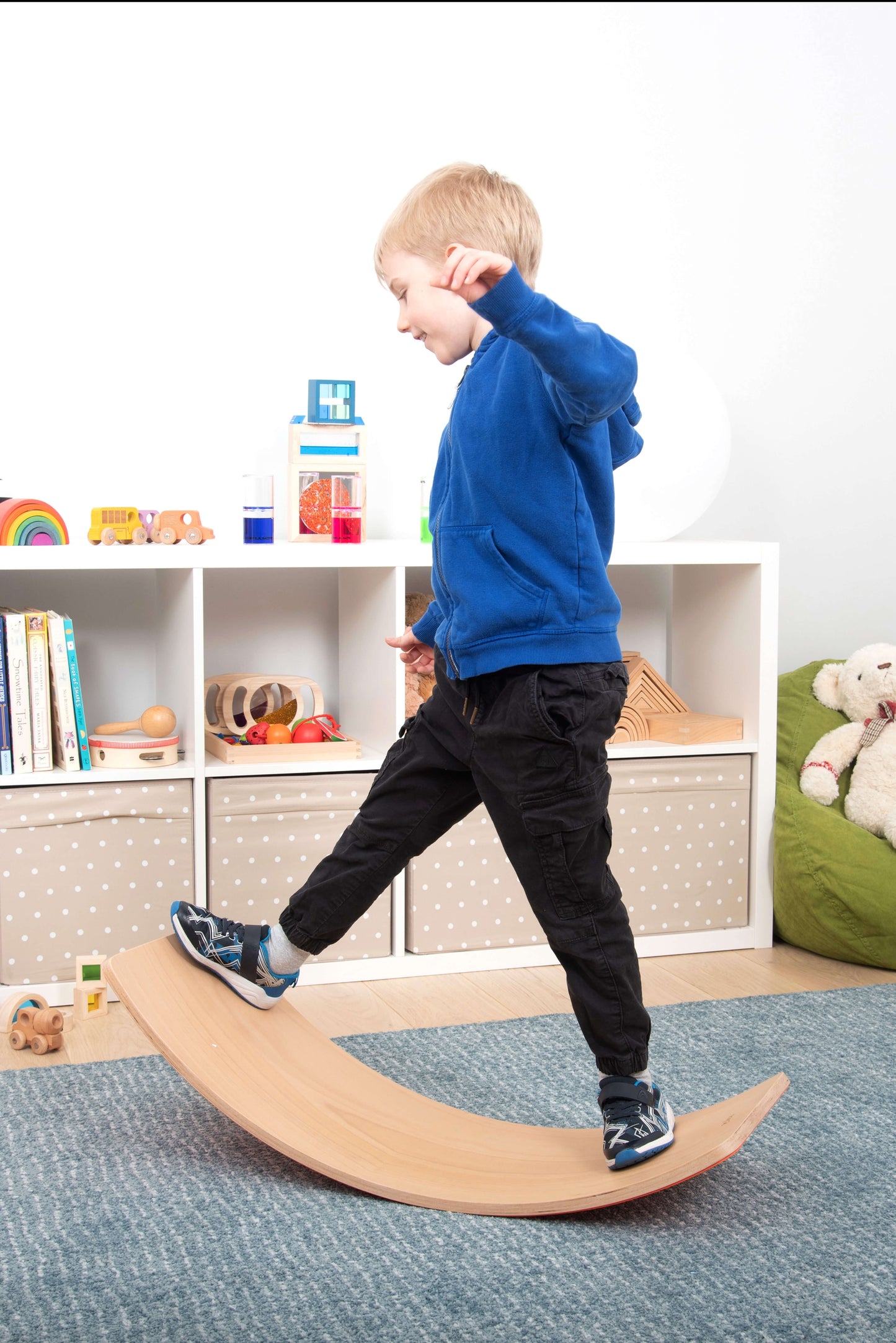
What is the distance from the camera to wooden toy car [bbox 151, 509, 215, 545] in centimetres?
189

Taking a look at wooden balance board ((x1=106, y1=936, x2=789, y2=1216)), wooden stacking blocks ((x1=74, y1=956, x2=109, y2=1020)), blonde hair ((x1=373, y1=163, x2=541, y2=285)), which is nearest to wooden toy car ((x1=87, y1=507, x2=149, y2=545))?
wooden stacking blocks ((x1=74, y1=956, x2=109, y2=1020))

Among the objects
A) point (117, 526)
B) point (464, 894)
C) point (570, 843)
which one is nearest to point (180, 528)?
point (117, 526)

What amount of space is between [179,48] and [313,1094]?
5.65 ft

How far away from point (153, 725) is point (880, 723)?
4.04 feet

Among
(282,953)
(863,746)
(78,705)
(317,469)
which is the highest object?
(317,469)

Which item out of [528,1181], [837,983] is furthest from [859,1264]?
[837,983]

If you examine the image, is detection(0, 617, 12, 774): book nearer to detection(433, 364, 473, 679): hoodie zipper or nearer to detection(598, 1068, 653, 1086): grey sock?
detection(433, 364, 473, 679): hoodie zipper

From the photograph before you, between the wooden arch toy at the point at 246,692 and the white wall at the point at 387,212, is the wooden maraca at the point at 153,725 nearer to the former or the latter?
the wooden arch toy at the point at 246,692

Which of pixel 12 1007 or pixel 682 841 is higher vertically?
pixel 682 841

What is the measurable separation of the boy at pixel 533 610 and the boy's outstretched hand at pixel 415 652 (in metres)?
0.14

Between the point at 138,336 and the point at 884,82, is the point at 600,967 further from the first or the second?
the point at 884,82

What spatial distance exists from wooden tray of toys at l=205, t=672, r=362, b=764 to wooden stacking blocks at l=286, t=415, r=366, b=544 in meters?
0.25

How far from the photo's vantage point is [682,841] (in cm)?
208

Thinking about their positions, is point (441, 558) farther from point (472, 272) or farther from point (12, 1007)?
point (12, 1007)
